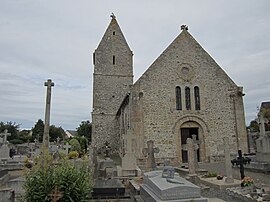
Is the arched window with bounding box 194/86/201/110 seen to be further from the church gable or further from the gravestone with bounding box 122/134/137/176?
the gravestone with bounding box 122/134/137/176

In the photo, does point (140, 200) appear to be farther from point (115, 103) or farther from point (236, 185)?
point (115, 103)

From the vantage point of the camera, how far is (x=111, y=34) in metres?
31.2

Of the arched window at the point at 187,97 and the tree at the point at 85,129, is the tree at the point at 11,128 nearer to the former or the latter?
the tree at the point at 85,129

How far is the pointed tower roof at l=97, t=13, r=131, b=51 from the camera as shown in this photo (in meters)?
30.8

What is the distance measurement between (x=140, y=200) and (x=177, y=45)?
46.1 ft

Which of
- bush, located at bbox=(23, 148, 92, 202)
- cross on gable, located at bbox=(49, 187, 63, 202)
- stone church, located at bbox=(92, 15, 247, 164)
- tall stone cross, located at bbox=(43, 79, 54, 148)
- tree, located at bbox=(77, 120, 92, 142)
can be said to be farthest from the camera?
tree, located at bbox=(77, 120, 92, 142)

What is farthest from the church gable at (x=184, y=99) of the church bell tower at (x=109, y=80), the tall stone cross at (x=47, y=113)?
the church bell tower at (x=109, y=80)

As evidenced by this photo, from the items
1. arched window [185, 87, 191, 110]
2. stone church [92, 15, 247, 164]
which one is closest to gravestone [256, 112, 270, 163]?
stone church [92, 15, 247, 164]

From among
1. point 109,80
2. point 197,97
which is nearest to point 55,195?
point 197,97

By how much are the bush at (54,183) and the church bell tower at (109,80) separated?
23.0 metres

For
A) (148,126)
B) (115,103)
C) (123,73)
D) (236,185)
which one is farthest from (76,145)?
(236,185)

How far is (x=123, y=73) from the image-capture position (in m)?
30.8

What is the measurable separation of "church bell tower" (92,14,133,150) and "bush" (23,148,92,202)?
2295cm

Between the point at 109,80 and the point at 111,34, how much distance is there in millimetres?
6102
